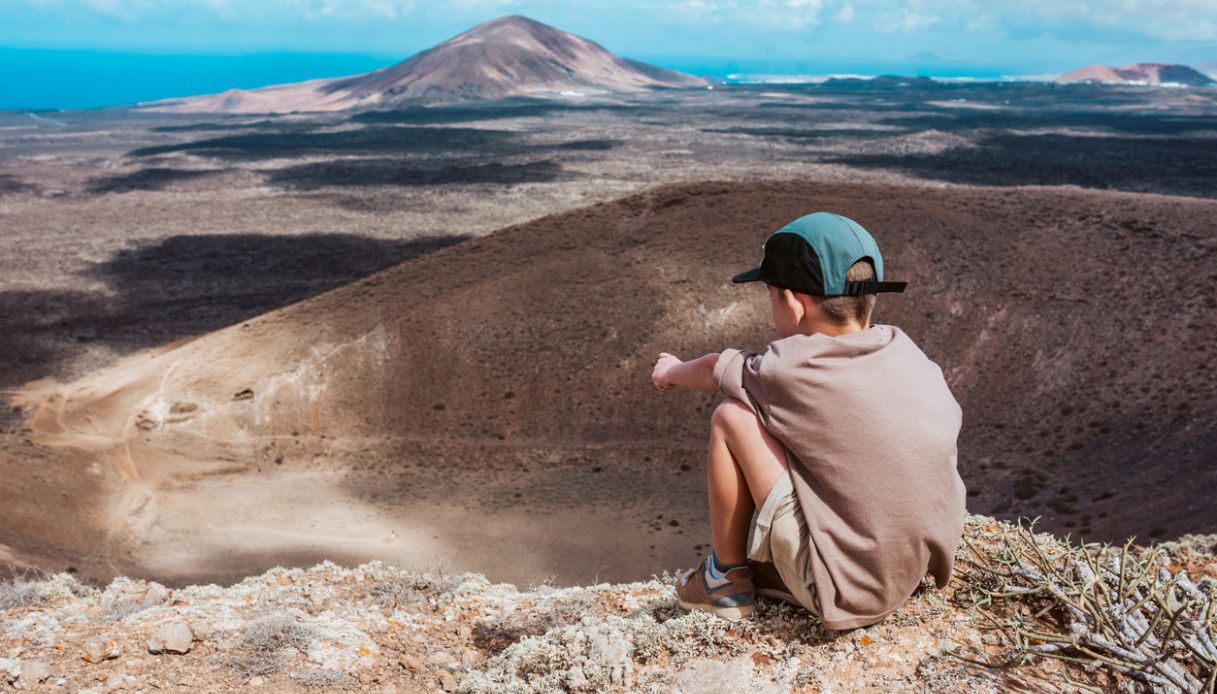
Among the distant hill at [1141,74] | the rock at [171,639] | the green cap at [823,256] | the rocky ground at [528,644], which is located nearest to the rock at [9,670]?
the rocky ground at [528,644]

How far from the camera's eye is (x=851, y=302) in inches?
132

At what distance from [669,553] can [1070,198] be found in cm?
1335

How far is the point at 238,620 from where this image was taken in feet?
15.9

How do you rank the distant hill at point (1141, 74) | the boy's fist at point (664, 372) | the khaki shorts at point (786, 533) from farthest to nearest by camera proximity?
the distant hill at point (1141, 74) → the boy's fist at point (664, 372) → the khaki shorts at point (786, 533)

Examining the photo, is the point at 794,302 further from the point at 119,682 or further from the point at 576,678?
the point at 119,682

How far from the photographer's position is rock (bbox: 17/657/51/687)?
12.8 feet

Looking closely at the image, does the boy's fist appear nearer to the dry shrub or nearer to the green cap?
the green cap

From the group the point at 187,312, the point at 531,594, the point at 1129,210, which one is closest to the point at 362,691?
the point at 531,594

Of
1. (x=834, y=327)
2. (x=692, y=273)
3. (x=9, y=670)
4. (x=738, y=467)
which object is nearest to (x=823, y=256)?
(x=834, y=327)

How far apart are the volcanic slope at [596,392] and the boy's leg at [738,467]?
789cm

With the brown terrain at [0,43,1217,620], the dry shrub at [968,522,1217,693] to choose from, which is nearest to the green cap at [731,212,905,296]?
the dry shrub at [968,522,1217,693]

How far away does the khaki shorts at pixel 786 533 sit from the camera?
330cm

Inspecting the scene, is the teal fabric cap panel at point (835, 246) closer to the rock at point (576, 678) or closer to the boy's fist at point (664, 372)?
the boy's fist at point (664, 372)

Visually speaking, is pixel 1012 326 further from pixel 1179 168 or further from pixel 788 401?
pixel 1179 168
